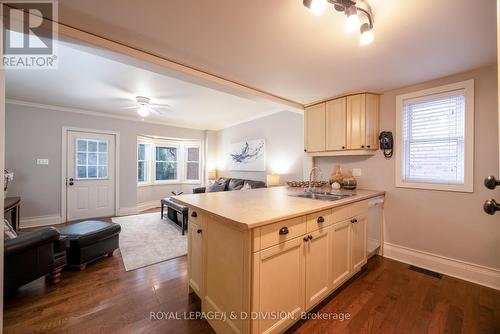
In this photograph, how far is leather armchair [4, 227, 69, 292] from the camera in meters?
1.72

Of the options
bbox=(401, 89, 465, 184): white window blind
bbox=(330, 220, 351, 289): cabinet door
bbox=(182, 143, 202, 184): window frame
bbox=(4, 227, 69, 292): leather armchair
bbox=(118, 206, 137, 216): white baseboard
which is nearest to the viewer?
bbox=(4, 227, 69, 292): leather armchair

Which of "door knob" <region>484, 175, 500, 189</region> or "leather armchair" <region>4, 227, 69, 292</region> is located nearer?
"door knob" <region>484, 175, 500, 189</region>

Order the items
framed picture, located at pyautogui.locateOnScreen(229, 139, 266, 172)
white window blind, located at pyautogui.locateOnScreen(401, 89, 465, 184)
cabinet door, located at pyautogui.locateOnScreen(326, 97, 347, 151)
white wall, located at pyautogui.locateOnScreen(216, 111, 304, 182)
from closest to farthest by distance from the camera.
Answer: white window blind, located at pyautogui.locateOnScreen(401, 89, 465, 184), cabinet door, located at pyautogui.locateOnScreen(326, 97, 347, 151), white wall, located at pyautogui.locateOnScreen(216, 111, 304, 182), framed picture, located at pyautogui.locateOnScreen(229, 139, 266, 172)

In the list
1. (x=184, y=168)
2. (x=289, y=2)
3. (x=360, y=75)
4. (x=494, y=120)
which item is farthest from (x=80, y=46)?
(x=184, y=168)

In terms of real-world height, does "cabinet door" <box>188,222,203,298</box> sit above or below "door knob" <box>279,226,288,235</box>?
below

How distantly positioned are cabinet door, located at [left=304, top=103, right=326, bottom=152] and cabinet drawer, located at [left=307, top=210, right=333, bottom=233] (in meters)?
1.61

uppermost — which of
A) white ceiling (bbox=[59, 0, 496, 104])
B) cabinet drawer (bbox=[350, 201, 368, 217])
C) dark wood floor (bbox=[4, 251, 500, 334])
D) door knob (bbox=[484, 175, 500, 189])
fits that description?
white ceiling (bbox=[59, 0, 496, 104])

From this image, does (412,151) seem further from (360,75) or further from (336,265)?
(336,265)

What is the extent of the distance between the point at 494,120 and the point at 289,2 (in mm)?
2437

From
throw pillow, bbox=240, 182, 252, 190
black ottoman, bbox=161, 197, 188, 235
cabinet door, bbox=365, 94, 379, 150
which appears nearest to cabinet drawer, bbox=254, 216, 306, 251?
cabinet door, bbox=365, 94, 379, 150

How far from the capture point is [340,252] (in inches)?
76.6

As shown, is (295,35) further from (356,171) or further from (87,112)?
(87,112)

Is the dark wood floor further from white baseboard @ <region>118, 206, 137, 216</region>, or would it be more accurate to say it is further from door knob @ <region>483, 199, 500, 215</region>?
white baseboard @ <region>118, 206, 137, 216</region>

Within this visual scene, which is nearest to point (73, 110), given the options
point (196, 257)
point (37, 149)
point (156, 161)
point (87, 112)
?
point (87, 112)
